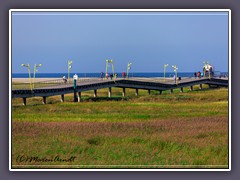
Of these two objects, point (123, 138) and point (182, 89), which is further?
point (182, 89)

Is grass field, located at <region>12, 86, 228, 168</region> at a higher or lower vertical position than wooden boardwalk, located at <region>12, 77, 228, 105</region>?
lower

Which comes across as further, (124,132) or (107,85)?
(107,85)

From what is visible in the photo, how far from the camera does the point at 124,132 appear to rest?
981 inches

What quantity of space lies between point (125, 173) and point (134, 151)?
104cm

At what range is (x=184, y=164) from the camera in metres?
22.9

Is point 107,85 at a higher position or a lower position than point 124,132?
higher

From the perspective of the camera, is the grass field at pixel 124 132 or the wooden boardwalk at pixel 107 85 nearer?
the grass field at pixel 124 132

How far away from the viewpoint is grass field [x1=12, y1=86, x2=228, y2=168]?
23.0 meters

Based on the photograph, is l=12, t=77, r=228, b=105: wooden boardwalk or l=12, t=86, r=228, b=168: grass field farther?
l=12, t=77, r=228, b=105: wooden boardwalk

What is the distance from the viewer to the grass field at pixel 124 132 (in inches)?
906

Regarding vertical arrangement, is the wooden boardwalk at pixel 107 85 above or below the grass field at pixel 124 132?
above

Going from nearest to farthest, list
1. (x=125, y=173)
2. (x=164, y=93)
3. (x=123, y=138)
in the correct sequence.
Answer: (x=125, y=173) < (x=123, y=138) < (x=164, y=93)

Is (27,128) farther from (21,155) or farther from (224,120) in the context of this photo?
(224,120)
